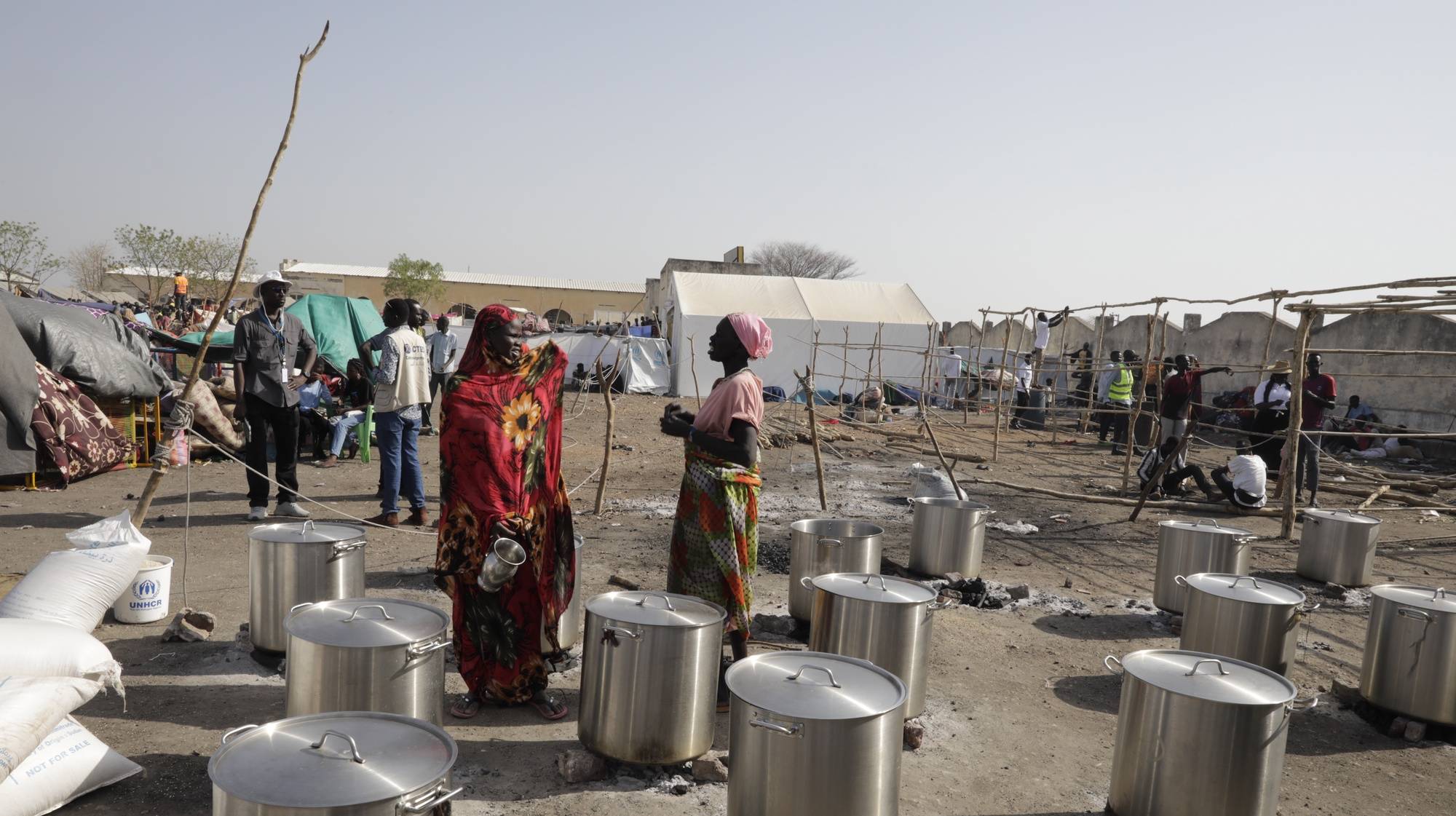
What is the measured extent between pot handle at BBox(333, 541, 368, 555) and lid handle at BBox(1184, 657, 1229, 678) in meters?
3.07

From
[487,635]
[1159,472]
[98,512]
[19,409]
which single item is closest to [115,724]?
[487,635]

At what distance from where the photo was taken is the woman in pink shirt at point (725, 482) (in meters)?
3.27

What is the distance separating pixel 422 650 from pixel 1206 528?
14.2 ft

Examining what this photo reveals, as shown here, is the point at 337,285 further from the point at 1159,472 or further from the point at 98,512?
the point at 1159,472

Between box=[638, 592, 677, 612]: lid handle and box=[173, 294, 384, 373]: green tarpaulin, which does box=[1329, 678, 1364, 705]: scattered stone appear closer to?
box=[638, 592, 677, 612]: lid handle

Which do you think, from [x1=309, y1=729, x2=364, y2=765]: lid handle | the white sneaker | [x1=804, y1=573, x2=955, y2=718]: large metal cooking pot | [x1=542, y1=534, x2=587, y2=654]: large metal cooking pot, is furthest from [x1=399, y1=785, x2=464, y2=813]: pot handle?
the white sneaker

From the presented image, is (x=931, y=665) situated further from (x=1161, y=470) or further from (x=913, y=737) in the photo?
(x=1161, y=470)

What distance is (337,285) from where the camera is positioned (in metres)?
45.1

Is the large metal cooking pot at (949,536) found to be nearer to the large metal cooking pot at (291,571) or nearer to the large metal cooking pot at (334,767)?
the large metal cooking pot at (291,571)

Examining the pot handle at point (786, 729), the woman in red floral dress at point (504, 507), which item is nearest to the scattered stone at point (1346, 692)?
the pot handle at point (786, 729)

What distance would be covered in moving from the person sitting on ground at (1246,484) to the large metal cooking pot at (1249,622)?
17.7 ft

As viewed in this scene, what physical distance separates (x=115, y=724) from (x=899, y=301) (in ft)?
67.9

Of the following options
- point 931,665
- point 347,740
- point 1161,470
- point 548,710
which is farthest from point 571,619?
point 1161,470

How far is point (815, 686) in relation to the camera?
2352 mm
